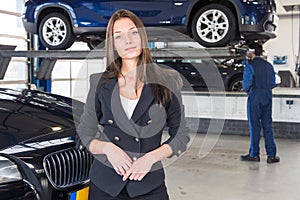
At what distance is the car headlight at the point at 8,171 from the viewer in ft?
5.09

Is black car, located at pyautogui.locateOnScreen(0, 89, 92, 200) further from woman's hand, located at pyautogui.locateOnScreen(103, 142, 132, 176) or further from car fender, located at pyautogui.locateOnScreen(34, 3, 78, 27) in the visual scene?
car fender, located at pyautogui.locateOnScreen(34, 3, 78, 27)

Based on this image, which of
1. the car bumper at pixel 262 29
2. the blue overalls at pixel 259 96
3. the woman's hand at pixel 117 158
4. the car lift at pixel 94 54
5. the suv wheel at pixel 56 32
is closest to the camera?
the woman's hand at pixel 117 158

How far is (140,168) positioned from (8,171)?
1.79 ft

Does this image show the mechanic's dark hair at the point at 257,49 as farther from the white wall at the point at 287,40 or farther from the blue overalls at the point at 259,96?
the white wall at the point at 287,40

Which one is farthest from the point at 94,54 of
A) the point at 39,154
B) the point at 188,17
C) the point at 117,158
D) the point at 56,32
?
the point at 117,158

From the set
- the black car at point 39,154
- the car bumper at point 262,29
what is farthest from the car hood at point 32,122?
the car bumper at point 262,29

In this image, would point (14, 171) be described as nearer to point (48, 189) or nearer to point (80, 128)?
point (48, 189)

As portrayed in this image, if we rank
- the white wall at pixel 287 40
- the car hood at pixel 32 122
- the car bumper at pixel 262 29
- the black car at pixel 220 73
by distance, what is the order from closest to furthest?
the car hood at pixel 32 122 → the car bumper at pixel 262 29 → the black car at pixel 220 73 → the white wall at pixel 287 40

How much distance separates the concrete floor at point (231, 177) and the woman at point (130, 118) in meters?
1.61

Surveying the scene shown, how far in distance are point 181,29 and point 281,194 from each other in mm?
1980

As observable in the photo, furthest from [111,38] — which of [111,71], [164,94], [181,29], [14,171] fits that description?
[181,29]

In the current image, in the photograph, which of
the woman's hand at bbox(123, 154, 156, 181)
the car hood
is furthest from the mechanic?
the woman's hand at bbox(123, 154, 156, 181)

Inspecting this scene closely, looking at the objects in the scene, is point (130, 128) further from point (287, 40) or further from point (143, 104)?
point (287, 40)

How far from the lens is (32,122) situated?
1.84 meters
